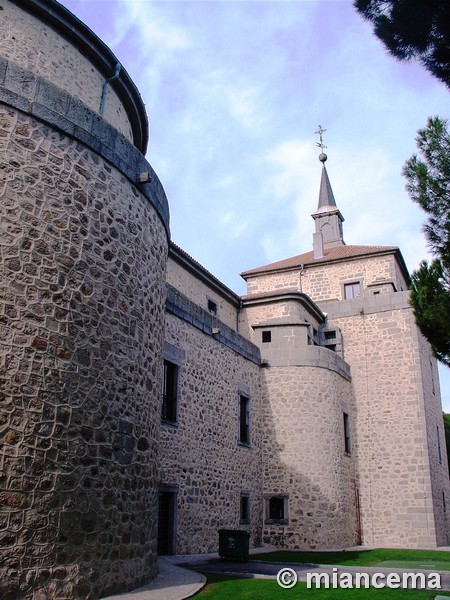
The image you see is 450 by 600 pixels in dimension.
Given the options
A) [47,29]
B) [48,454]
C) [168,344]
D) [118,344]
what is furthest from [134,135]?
[48,454]

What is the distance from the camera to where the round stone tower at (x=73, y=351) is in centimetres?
606

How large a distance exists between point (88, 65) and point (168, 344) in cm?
611

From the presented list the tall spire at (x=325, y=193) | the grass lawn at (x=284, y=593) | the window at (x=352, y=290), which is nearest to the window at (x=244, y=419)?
the grass lawn at (x=284, y=593)

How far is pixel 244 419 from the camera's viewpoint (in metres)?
17.8

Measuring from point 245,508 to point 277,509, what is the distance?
5.35ft

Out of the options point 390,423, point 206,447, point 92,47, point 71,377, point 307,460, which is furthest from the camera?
point 390,423

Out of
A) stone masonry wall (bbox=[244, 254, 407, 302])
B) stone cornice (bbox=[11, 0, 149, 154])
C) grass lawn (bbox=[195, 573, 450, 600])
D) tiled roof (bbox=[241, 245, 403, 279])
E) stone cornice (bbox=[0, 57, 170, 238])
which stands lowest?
grass lawn (bbox=[195, 573, 450, 600])

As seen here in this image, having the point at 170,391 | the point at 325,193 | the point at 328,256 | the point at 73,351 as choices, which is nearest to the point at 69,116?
the point at 73,351

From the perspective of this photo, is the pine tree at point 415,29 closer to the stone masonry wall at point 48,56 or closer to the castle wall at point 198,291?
the stone masonry wall at point 48,56

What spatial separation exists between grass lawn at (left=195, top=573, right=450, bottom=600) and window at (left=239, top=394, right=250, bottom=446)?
856 centimetres

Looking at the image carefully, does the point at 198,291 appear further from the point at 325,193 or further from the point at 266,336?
the point at 325,193

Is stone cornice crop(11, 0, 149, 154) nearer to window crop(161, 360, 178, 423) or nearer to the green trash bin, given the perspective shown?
window crop(161, 360, 178, 423)

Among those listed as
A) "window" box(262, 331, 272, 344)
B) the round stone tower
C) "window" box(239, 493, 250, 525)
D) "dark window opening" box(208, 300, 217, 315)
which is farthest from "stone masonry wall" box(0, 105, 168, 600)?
"dark window opening" box(208, 300, 217, 315)

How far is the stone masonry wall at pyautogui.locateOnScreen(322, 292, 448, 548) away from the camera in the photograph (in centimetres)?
1988
